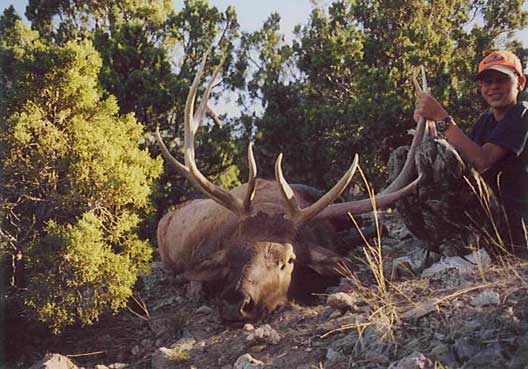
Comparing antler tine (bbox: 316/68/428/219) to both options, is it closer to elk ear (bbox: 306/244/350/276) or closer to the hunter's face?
elk ear (bbox: 306/244/350/276)

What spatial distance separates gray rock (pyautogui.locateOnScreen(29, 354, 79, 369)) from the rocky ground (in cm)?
1

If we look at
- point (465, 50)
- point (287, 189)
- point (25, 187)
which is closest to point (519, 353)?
point (287, 189)

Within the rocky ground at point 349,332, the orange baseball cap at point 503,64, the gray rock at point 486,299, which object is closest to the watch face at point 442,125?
the orange baseball cap at point 503,64

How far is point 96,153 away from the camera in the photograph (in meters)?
4.30

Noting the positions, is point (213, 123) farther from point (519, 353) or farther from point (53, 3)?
point (519, 353)

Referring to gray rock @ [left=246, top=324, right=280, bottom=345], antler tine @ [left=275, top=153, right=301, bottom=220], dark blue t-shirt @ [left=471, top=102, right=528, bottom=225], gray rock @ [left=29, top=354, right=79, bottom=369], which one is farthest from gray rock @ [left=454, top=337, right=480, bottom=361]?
gray rock @ [left=29, top=354, right=79, bottom=369]

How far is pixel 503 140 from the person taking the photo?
11.8 feet

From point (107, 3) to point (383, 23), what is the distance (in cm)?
454

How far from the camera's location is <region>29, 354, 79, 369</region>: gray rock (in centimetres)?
365

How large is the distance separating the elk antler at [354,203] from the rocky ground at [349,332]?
0.52 meters

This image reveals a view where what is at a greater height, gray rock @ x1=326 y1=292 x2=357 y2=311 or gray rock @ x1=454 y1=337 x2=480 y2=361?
gray rock @ x1=326 y1=292 x2=357 y2=311

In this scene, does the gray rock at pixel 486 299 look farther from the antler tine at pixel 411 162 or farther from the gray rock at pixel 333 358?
the antler tine at pixel 411 162

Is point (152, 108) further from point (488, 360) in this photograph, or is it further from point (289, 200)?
point (488, 360)

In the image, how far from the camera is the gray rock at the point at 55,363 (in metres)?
3.65
